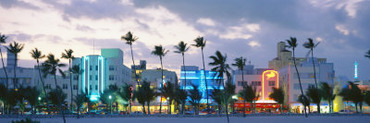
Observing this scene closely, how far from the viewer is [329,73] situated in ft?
313

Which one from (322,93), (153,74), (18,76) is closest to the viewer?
(322,93)

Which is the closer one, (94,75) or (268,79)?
(268,79)

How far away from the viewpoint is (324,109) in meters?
93.7

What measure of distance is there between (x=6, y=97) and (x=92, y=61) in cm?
3471

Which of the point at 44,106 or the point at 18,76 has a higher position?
the point at 18,76

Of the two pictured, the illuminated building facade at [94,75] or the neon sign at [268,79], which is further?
the illuminated building facade at [94,75]

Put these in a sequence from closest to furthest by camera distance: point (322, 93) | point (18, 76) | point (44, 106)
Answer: point (322, 93), point (44, 106), point (18, 76)

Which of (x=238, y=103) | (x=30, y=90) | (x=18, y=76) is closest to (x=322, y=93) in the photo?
(x=238, y=103)

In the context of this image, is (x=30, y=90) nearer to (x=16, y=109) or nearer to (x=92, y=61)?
(x=16, y=109)

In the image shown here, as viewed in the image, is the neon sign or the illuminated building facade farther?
the illuminated building facade

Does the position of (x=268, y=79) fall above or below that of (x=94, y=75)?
below

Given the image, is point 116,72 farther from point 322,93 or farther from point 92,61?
point 322,93

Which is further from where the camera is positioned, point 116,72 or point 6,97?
point 116,72

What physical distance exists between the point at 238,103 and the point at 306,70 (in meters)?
17.3
